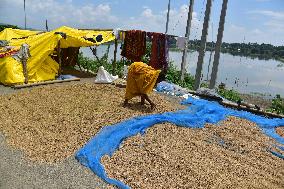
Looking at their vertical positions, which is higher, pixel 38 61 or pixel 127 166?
pixel 38 61

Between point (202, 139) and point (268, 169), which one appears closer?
point (268, 169)

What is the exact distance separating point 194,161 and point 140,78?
3.29 metres

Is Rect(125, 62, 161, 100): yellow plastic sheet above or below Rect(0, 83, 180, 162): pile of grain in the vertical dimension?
above

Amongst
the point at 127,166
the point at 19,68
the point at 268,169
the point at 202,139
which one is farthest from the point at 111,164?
the point at 19,68

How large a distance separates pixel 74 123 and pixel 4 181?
2.82 metres

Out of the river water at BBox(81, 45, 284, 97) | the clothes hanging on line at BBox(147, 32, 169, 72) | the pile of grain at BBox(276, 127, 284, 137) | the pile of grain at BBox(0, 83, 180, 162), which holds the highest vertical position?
the clothes hanging on line at BBox(147, 32, 169, 72)

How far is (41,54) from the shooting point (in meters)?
12.7

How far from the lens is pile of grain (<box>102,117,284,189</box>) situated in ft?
18.7

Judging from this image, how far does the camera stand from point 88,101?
32.1 ft

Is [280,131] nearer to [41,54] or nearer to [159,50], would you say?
[159,50]

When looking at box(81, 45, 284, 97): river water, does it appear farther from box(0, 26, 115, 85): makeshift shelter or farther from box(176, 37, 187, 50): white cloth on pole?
box(176, 37, 187, 50): white cloth on pole

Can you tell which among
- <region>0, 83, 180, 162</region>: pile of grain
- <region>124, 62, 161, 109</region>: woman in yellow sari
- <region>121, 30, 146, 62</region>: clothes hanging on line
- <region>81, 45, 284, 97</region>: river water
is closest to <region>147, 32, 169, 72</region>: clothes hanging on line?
<region>121, 30, 146, 62</region>: clothes hanging on line

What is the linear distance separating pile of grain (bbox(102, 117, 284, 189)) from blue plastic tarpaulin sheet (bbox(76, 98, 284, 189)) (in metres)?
0.19

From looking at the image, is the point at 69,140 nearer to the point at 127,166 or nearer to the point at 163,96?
the point at 127,166
